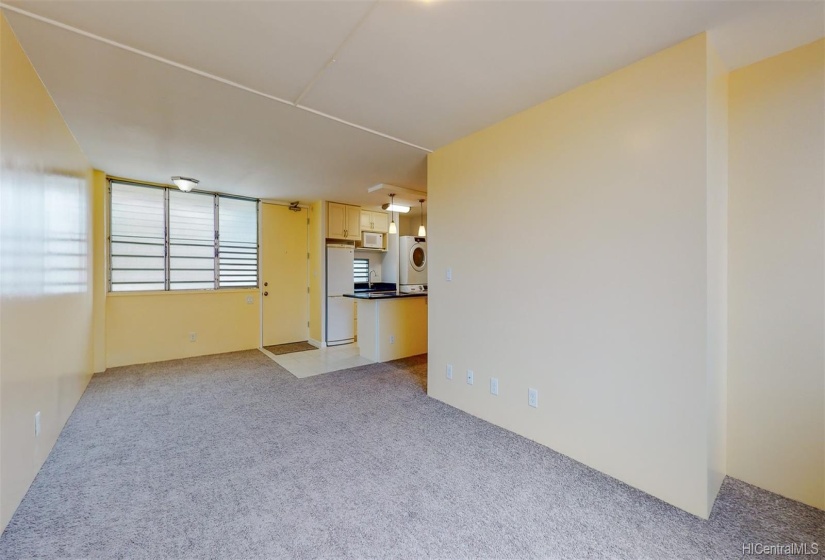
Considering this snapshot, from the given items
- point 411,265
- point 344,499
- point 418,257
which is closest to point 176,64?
point 344,499

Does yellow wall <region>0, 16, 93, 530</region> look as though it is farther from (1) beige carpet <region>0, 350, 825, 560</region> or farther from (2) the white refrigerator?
(2) the white refrigerator

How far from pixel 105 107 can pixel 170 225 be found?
267cm

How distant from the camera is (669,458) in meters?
1.79

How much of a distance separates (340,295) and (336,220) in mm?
1301

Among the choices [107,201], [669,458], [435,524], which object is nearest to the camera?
[435,524]

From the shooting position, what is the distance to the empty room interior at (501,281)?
1.58 metres

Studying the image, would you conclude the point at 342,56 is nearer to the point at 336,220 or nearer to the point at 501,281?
the point at 501,281

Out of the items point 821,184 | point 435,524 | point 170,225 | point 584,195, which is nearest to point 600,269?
point 584,195

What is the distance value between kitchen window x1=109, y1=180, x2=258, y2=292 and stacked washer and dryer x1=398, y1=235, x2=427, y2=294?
8.13ft

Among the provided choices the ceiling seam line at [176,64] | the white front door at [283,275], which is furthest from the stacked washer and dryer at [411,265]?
the ceiling seam line at [176,64]

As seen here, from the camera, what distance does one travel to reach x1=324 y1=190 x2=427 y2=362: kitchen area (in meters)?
4.76

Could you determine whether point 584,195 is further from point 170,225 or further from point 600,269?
point 170,225

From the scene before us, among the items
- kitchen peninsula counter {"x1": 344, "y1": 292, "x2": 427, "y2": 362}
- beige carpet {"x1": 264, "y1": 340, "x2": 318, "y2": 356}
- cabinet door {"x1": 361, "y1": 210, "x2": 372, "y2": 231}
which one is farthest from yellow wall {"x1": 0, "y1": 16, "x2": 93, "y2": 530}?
cabinet door {"x1": 361, "y1": 210, "x2": 372, "y2": 231}

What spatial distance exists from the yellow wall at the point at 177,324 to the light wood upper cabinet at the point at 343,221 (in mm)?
1668
